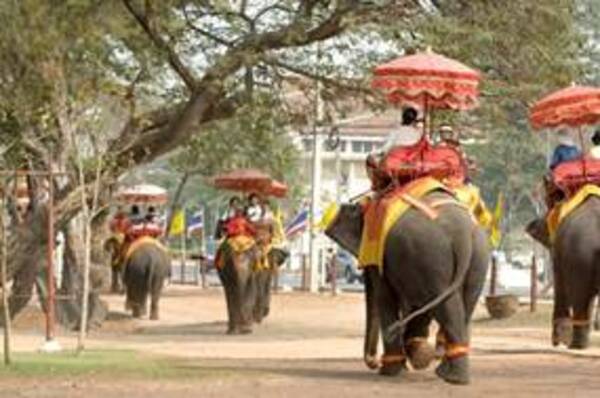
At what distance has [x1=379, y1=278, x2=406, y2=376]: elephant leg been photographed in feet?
40.7

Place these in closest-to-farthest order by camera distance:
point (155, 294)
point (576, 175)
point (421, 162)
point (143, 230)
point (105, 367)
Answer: point (421, 162) → point (105, 367) → point (576, 175) → point (155, 294) → point (143, 230)

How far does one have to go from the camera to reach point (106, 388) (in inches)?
452

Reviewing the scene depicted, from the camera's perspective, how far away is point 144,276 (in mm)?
26516

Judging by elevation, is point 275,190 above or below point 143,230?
above

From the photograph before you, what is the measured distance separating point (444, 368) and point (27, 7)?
9504mm

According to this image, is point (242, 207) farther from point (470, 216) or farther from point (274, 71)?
point (470, 216)

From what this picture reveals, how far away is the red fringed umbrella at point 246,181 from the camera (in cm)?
2386

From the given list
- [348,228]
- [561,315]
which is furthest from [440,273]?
[561,315]

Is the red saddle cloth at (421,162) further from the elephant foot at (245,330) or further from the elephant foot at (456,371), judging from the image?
the elephant foot at (245,330)

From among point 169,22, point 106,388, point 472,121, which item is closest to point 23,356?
point 106,388

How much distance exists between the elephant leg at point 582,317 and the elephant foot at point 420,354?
2484 mm

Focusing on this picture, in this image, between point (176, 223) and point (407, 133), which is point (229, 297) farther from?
point (176, 223)

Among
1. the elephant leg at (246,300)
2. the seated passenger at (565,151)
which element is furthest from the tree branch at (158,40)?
the seated passenger at (565,151)

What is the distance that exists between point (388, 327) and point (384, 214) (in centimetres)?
96
